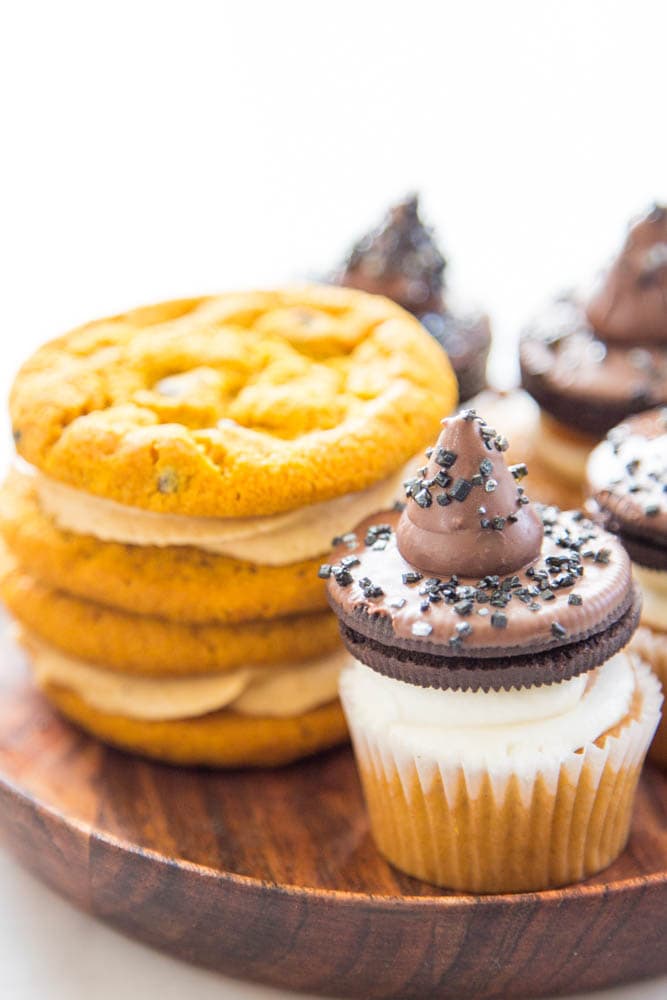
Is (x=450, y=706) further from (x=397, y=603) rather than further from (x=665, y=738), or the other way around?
(x=665, y=738)

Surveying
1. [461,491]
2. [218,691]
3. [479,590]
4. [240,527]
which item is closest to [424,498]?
[461,491]

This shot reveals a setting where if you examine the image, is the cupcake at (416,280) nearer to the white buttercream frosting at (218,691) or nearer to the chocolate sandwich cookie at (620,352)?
the chocolate sandwich cookie at (620,352)

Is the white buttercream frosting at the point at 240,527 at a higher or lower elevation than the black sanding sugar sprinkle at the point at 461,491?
lower

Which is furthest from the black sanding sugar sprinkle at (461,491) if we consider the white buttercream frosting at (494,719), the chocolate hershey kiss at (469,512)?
the white buttercream frosting at (494,719)

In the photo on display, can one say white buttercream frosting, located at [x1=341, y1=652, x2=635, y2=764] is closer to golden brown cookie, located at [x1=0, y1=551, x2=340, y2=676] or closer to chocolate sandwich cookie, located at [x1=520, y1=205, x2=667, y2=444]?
golden brown cookie, located at [x1=0, y1=551, x2=340, y2=676]

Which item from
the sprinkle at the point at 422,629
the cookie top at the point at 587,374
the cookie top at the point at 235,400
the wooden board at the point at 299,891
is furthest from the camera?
the cookie top at the point at 587,374

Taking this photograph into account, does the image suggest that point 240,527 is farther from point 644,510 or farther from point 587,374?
point 587,374
